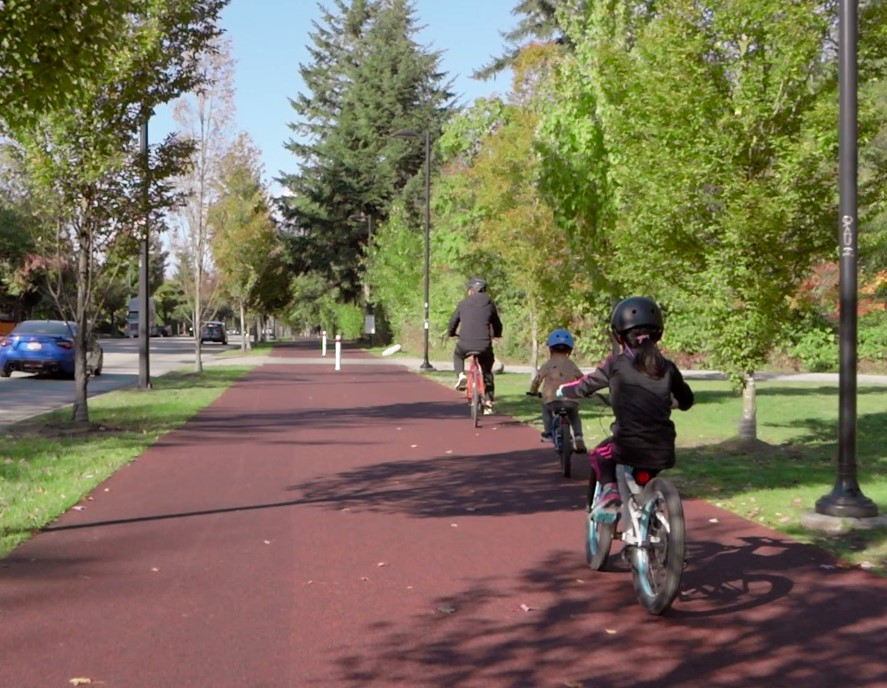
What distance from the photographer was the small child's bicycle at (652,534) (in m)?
5.70

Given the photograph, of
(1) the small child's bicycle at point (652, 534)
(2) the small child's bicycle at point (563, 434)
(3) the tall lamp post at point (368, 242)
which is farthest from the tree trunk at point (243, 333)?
(1) the small child's bicycle at point (652, 534)

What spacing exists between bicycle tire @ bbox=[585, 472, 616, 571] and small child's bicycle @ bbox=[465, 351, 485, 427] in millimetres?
8494

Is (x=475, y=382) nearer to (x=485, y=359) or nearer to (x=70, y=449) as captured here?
(x=485, y=359)

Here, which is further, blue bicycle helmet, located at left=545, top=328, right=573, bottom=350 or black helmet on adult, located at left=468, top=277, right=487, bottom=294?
black helmet on adult, located at left=468, top=277, right=487, bottom=294

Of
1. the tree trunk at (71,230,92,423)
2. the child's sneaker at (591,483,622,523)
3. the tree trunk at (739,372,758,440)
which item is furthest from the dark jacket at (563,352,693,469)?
Result: the tree trunk at (71,230,92,423)

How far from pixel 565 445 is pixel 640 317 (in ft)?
15.6

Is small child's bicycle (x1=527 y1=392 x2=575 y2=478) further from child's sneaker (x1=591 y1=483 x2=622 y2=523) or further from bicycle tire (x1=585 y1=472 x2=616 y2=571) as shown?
child's sneaker (x1=591 y1=483 x2=622 y2=523)

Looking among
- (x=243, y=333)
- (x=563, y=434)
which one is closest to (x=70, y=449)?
(x=563, y=434)

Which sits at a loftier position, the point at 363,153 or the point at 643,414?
the point at 363,153

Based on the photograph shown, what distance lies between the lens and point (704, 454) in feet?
43.5

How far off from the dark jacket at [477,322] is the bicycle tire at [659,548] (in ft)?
30.8

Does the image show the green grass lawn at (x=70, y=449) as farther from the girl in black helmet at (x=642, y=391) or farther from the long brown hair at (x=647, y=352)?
the long brown hair at (x=647, y=352)

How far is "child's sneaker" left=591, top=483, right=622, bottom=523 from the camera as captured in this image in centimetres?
664

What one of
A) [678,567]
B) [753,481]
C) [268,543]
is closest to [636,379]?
[678,567]
